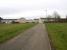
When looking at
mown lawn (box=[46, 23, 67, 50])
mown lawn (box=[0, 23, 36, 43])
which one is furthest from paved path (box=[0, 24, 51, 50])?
mown lawn (box=[0, 23, 36, 43])

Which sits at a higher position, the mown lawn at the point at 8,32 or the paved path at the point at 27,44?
the paved path at the point at 27,44

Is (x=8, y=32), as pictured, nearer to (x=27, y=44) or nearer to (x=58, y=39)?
(x=58, y=39)

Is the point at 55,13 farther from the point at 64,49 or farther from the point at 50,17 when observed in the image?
the point at 64,49

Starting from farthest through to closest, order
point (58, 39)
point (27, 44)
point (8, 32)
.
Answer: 1. point (8, 32)
2. point (58, 39)
3. point (27, 44)

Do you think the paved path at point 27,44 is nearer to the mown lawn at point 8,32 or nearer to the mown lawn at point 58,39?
the mown lawn at point 58,39

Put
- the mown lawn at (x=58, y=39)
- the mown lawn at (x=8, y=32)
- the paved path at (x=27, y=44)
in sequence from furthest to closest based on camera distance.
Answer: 1. the mown lawn at (x=8, y=32)
2. the mown lawn at (x=58, y=39)
3. the paved path at (x=27, y=44)

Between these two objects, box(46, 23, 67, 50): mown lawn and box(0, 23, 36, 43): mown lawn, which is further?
box(0, 23, 36, 43): mown lawn

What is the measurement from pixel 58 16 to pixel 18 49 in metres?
167

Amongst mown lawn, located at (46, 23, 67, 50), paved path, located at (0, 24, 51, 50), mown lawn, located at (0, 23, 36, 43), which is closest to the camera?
paved path, located at (0, 24, 51, 50)

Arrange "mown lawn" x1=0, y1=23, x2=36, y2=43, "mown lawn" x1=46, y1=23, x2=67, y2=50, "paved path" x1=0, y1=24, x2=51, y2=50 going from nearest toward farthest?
"paved path" x1=0, y1=24, x2=51, y2=50 < "mown lawn" x1=46, y1=23, x2=67, y2=50 < "mown lawn" x1=0, y1=23, x2=36, y2=43

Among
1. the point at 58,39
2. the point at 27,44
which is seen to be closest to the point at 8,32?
the point at 58,39

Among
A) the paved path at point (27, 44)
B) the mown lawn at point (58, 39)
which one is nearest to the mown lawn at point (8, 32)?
the paved path at point (27, 44)

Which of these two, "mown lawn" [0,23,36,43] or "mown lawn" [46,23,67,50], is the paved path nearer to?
"mown lawn" [46,23,67,50]

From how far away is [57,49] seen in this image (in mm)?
12414
